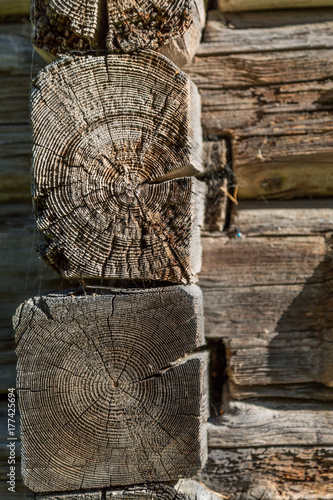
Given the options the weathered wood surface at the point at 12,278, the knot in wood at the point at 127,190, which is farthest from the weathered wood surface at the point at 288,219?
the weathered wood surface at the point at 12,278

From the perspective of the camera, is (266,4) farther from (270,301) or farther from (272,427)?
(272,427)

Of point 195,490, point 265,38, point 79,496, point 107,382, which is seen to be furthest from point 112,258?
point 265,38

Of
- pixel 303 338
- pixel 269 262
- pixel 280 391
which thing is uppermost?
pixel 269 262

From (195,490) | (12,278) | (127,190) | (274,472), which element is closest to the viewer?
(127,190)

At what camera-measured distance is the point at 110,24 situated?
3.78 feet

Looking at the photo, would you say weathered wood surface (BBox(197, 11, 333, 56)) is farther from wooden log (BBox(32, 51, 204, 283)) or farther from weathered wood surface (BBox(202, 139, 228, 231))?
wooden log (BBox(32, 51, 204, 283))

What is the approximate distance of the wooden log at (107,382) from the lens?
45.8 inches

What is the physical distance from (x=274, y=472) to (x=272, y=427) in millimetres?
142

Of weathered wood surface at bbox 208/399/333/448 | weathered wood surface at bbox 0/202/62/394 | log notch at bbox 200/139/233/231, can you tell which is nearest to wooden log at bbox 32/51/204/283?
log notch at bbox 200/139/233/231

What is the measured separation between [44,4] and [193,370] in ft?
3.33

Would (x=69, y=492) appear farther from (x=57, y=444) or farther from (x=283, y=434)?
(x=283, y=434)

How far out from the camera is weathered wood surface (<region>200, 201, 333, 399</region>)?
1496 millimetres

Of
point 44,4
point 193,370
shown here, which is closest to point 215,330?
point 193,370

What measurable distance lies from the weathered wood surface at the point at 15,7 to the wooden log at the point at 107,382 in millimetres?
1094
